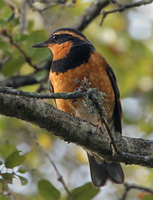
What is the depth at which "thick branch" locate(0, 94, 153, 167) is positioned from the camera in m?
3.35

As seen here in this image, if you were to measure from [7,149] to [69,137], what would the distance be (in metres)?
0.79

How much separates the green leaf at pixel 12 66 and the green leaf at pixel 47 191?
6.72ft

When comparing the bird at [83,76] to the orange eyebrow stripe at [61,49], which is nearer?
the bird at [83,76]

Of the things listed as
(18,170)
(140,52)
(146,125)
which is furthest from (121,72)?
(18,170)

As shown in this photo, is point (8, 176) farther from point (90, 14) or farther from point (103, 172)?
point (90, 14)

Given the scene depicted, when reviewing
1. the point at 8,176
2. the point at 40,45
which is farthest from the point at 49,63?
the point at 8,176

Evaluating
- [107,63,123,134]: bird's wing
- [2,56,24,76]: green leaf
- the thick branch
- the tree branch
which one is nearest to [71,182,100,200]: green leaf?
the thick branch

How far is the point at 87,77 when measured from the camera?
16.1 feet

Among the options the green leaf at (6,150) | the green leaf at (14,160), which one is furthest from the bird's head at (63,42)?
the green leaf at (14,160)

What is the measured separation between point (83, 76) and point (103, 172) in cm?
178

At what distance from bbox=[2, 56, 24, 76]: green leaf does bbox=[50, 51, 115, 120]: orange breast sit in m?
0.58

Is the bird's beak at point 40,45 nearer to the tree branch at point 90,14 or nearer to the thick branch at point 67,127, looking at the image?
the tree branch at point 90,14

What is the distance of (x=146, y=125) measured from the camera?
26.7ft

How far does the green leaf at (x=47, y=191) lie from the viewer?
13.7ft
